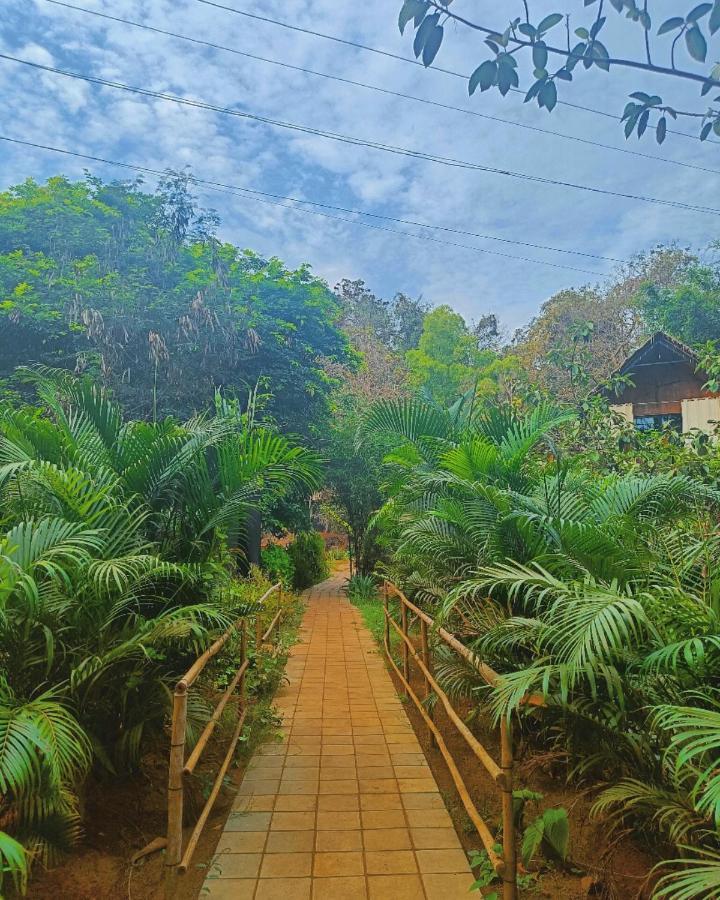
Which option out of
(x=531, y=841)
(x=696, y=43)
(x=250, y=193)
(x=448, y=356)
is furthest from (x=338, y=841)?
(x=448, y=356)

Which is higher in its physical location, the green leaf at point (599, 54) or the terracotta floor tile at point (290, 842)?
the green leaf at point (599, 54)

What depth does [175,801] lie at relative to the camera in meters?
1.75

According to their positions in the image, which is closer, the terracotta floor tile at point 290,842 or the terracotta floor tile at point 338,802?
the terracotta floor tile at point 290,842

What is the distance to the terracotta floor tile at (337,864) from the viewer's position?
205 cm

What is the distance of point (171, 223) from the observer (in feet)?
35.9

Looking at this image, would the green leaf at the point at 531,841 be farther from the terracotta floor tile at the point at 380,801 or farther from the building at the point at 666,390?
the building at the point at 666,390

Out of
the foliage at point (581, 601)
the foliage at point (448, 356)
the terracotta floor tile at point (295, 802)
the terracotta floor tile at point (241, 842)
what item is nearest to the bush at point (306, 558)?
the foliage at point (581, 601)

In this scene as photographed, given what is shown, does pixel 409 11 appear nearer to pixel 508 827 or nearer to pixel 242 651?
pixel 508 827

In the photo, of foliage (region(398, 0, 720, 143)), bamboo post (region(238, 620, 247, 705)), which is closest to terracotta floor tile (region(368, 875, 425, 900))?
bamboo post (region(238, 620, 247, 705))

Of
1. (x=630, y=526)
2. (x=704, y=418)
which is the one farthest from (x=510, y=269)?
(x=630, y=526)

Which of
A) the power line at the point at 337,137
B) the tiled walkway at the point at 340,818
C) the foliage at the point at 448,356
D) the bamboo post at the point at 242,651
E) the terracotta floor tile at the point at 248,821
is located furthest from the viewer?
the foliage at the point at 448,356

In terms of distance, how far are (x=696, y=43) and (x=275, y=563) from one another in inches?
390

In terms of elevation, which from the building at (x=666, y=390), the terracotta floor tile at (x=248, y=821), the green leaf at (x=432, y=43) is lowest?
the terracotta floor tile at (x=248, y=821)

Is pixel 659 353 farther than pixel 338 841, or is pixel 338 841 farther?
pixel 659 353
